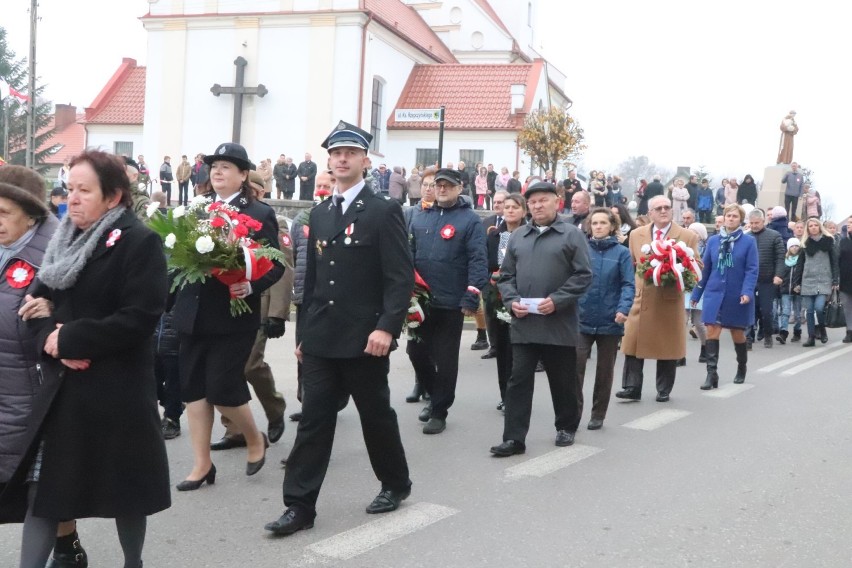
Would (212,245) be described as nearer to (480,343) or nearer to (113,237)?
(113,237)

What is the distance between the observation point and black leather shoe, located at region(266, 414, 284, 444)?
729 centimetres

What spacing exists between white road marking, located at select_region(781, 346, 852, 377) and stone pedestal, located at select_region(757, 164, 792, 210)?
2048cm

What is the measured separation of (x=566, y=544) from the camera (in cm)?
506

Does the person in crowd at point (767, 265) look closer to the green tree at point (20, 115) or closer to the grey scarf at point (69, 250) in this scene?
the grey scarf at point (69, 250)

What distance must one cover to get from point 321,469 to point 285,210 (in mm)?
24184

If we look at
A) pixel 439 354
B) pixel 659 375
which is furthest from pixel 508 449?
pixel 659 375

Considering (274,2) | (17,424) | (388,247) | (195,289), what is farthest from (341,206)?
(274,2)

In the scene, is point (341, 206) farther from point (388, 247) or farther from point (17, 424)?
point (17, 424)

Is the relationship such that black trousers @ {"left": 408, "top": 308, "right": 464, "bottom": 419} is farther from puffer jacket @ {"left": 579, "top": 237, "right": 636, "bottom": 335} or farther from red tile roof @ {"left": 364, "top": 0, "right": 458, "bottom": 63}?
red tile roof @ {"left": 364, "top": 0, "right": 458, "bottom": 63}

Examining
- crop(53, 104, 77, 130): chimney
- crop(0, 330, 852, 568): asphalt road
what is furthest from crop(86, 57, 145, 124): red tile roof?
crop(0, 330, 852, 568): asphalt road

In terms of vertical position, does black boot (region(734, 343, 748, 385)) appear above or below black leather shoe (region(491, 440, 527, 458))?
above

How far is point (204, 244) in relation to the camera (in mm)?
5312

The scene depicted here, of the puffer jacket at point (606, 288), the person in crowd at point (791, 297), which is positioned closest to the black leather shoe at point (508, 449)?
the puffer jacket at point (606, 288)

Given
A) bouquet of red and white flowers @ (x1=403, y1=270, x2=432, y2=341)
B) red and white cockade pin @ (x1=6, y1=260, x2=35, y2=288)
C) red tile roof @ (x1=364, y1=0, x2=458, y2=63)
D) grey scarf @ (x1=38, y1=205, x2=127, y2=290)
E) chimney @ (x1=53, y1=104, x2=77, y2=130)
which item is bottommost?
bouquet of red and white flowers @ (x1=403, y1=270, x2=432, y2=341)
